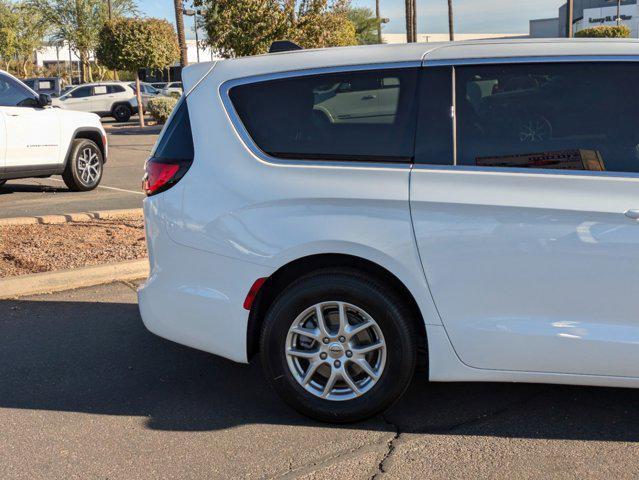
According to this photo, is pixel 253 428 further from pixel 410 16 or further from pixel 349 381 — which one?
pixel 410 16

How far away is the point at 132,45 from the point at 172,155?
2651cm

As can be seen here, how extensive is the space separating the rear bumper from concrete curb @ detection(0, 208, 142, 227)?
4706 millimetres

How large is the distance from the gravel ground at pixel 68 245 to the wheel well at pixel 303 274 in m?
3.23

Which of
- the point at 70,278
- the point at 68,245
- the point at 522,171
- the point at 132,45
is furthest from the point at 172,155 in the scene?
the point at 132,45

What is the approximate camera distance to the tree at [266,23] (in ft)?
77.9

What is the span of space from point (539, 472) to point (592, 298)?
2.63 ft

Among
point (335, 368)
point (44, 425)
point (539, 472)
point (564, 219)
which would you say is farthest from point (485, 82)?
point (44, 425)

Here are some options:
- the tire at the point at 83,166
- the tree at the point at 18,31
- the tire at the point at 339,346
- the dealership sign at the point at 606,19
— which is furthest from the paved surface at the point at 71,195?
the dealership sign at the point at 606,19

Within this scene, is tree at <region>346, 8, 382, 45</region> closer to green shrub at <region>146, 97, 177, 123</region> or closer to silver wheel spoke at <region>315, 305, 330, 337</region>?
green shrub at <region>146, 97, 177, 123</region>

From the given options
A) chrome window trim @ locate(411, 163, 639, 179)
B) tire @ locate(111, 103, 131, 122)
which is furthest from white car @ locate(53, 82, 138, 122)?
chrome window trim @ locate(411, 163, 639, 179)

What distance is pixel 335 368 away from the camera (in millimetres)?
3943

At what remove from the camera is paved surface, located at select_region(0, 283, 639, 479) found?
11.7 ft

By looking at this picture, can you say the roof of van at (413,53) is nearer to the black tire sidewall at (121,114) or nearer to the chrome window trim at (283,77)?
the chrome window trim at (283,77)

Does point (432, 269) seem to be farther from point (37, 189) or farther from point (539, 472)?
point (37, 189)
